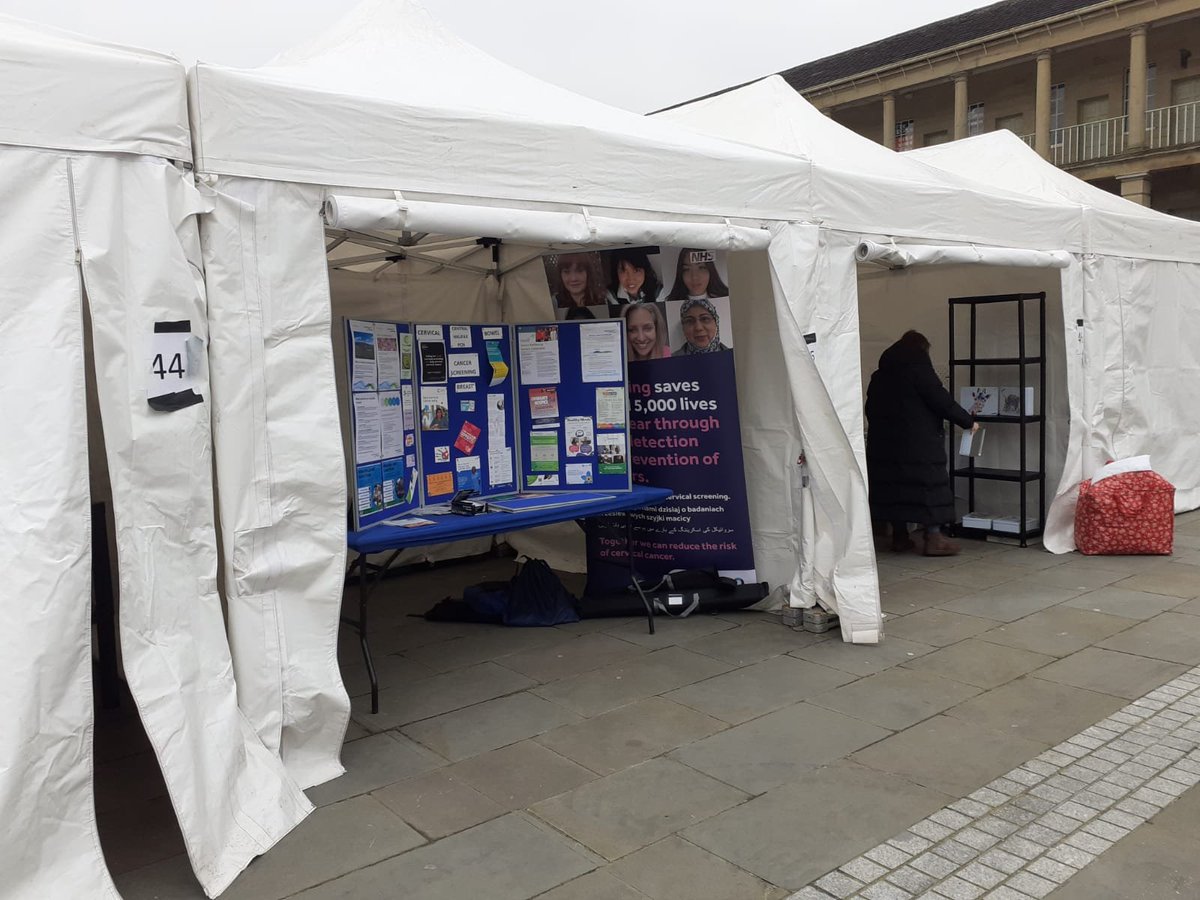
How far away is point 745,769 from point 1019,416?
4.67 meters

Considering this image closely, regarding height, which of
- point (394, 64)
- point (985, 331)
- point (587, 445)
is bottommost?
point (587, 445)

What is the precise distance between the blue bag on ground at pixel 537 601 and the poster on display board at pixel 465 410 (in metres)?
0.63

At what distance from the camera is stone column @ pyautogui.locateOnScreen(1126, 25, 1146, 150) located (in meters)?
22.9

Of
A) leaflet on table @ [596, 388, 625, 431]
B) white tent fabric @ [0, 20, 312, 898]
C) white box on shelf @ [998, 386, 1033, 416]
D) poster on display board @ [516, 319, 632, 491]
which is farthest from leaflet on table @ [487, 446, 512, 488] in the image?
white box on shelf @ [998, 386, 1033, 416]

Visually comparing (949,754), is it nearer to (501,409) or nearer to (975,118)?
(501,409)

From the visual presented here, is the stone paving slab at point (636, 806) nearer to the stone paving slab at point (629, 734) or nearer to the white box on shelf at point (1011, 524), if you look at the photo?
the stone paving slab at point (629, 734)

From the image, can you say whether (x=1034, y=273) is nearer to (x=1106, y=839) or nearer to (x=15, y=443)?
(x=1106, y=839)

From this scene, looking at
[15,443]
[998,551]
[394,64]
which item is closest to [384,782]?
[15,443]

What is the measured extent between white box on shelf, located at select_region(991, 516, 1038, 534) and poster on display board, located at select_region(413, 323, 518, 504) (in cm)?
421

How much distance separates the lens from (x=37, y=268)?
268 cm

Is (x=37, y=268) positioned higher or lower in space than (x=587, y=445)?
higher

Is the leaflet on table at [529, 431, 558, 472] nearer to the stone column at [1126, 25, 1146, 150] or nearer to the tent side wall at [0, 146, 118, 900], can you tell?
the tent side wall at [0, 146, 118, 900]

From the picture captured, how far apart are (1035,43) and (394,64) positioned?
25.5m

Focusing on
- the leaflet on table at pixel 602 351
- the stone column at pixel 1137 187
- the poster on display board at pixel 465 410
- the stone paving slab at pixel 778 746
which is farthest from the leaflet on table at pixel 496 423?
the stone column at pixel 1137 187
